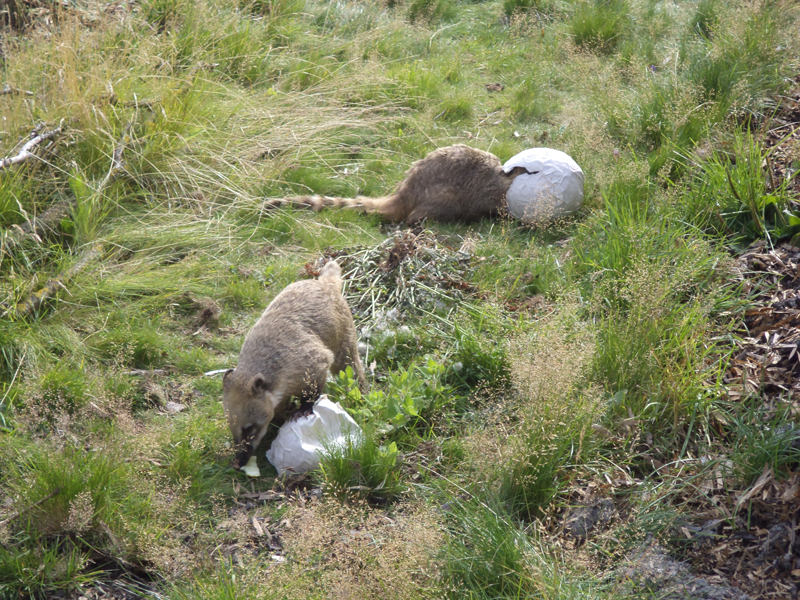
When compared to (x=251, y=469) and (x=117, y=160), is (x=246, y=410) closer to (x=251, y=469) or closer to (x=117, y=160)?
(x=251, y=469)

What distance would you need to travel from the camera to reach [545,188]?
5.83 metres

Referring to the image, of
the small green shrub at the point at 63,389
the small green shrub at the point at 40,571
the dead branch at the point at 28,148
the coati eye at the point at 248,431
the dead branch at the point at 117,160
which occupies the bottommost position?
the small green shrub at the point at 40,571

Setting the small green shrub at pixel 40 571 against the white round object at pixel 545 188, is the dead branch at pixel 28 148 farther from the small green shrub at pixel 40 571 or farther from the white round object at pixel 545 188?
the white round object at pixel 545 188

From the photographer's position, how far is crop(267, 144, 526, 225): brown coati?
6.25 meters

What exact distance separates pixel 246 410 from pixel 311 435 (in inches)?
16.3

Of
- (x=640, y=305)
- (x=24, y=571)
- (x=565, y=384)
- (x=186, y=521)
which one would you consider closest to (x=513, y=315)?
(x=640, y=305)

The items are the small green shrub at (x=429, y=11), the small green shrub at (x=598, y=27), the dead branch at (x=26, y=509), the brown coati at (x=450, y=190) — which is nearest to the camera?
the dead branch at (x=26, y=509)

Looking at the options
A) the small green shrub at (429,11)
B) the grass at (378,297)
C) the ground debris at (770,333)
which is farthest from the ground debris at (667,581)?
the small green shrub at (429,11)

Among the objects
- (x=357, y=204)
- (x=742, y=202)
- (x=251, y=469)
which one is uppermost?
(x=742, y=202)

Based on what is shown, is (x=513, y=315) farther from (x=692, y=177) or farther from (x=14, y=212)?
(x=14, y=212)

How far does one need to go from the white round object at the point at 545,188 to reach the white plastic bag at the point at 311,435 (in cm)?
266

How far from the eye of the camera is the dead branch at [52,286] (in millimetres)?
4719

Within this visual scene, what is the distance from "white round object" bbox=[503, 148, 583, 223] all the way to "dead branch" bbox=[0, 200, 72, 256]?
3.84m

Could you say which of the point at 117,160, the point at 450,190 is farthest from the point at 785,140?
the point at 117,160
